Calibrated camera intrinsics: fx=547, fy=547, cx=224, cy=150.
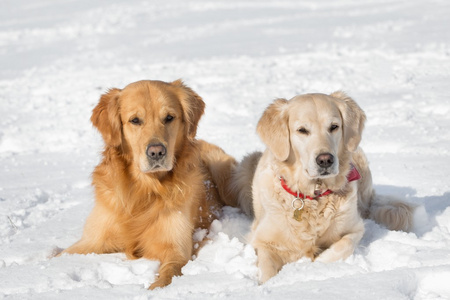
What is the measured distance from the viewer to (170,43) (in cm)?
1312

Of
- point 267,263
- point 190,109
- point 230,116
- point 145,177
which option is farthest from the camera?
point 230,116

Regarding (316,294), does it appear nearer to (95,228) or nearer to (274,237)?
(274,237)

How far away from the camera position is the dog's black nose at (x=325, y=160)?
333cm

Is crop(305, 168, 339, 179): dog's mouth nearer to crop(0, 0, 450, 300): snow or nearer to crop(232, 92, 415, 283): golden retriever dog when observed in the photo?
crop(232, 92, 415, 283): golden retriever dog

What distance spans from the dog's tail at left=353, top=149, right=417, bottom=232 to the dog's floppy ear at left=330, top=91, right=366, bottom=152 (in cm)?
72

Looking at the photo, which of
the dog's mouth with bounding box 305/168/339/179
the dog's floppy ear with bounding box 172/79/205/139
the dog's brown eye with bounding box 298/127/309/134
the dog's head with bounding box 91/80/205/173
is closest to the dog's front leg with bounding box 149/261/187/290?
the dog's head with bounding box 91/80/205/173

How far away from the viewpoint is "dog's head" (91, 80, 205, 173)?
3.58 m

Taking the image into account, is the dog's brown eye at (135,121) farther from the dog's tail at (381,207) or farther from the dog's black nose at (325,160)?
the dog's tail at (381,207)

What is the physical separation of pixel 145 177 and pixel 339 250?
1.42 meters

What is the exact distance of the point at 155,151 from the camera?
11.6 ft

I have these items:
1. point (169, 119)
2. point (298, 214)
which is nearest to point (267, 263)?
point (298, 214)

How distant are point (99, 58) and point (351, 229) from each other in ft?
30.6

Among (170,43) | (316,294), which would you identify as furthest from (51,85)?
(316,294)

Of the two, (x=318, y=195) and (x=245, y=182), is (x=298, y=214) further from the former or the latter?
(x=245, y=182)
